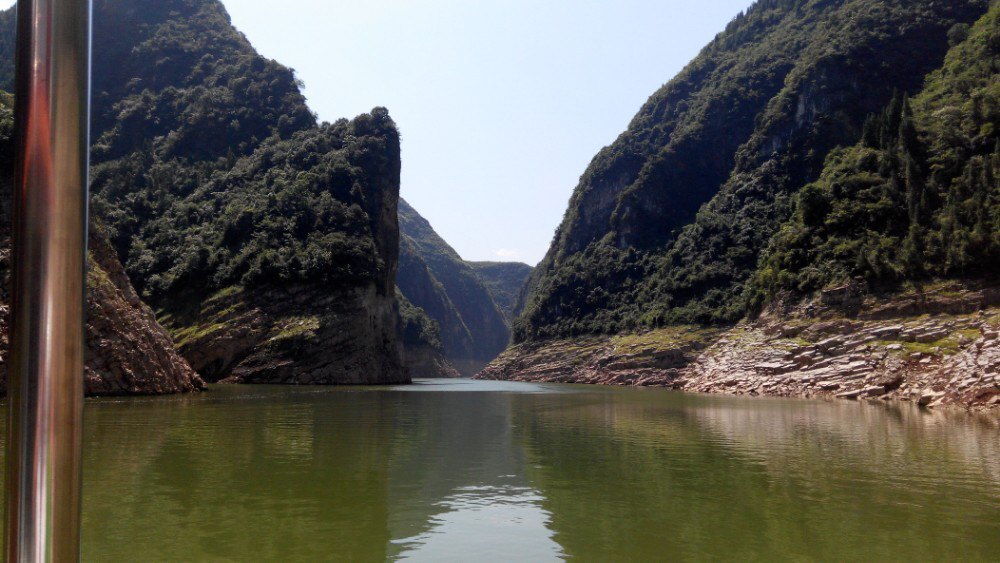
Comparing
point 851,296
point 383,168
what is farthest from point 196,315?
point 851,296

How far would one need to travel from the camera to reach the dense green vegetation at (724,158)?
11344 cm

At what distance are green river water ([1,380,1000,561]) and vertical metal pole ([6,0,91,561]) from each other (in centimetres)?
833

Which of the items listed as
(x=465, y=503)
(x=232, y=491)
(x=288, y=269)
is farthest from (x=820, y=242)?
(x=232, y=491)

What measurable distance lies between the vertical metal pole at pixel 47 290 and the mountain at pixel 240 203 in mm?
72135

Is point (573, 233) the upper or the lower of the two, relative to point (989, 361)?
upper

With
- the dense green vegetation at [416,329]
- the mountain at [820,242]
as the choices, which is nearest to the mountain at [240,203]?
the mountain at [820,242]

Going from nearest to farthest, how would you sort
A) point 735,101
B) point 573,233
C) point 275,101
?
point 275,101
point 735,101
point 573,233

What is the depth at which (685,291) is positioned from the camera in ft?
395

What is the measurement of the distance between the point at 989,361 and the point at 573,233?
134887 mm

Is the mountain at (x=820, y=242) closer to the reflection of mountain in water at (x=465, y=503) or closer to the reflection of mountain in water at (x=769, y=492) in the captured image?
the reflection of mountain in water at (x=769, y=492)

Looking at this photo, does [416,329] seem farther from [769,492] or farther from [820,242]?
[769,492]

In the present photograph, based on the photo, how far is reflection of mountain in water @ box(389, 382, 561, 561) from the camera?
1021 cm

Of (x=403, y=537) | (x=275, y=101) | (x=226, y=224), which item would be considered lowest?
(x=403, y=537)

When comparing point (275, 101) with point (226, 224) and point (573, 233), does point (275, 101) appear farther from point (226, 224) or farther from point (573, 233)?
point (573, 233)
